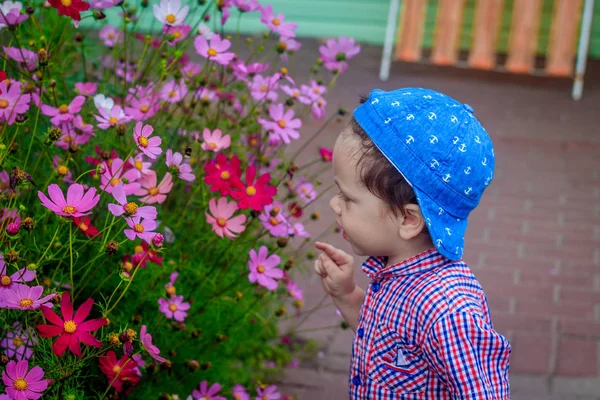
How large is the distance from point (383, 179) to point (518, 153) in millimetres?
4009

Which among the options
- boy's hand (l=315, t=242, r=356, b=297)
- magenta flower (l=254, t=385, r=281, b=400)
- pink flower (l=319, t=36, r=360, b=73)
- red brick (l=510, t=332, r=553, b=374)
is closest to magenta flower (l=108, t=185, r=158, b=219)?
boy's hand (l=315, t=242, r=356, b=297)

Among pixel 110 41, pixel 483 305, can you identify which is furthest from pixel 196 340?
pixel 110 41

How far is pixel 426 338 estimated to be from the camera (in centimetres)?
179

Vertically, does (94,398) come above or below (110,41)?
below

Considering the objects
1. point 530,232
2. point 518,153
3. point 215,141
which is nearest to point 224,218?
point 215,141

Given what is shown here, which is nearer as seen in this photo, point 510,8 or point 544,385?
point 544,385

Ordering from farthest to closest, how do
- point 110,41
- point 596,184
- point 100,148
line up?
point 596,184
point 110,41
point 100,148

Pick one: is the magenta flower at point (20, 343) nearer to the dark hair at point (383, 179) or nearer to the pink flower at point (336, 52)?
the dark hair at point (383, 179)

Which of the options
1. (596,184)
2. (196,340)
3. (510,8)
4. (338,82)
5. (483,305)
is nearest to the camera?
(483,305)

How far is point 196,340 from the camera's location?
2.29m

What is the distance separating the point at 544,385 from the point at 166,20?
1919 mm

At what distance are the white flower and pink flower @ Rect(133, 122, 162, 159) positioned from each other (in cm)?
53

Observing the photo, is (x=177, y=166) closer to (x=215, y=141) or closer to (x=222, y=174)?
(x=222, y=174)

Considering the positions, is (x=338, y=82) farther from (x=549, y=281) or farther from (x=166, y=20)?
(x=166, y=20)
